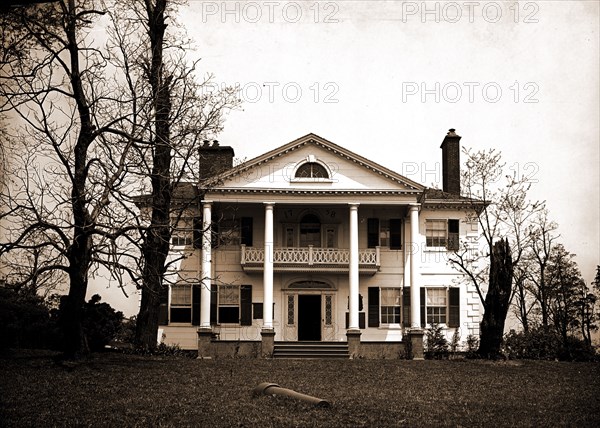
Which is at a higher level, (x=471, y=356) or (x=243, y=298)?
(x=243, y=298)

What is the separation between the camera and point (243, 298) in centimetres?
3491

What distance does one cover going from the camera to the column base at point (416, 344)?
31.0 meters

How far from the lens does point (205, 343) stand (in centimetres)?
3098

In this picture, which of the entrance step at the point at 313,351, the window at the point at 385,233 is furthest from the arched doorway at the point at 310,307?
the window at the point at 385,233

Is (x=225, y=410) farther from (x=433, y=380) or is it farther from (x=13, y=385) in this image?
(x=433, y=380)

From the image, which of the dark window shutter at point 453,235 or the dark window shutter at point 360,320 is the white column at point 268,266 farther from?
the dark window shutter at point 453,235

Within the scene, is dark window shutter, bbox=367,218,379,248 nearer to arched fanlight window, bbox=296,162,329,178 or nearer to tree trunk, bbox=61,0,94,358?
arched fanlight window, bbox=296,162,329,178

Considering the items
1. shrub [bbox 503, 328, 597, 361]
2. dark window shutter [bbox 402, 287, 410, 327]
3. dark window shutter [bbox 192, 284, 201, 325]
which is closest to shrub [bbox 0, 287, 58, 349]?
dark window shutter [bbox 192, 284, 201, 325]

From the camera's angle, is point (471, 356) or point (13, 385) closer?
point (13, 385)

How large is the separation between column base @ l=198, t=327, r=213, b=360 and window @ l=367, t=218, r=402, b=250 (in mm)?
8477

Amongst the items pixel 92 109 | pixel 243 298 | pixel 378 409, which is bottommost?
pixel 378 409

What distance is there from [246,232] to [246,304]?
124 inches

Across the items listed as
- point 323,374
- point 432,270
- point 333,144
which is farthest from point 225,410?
point 432,270

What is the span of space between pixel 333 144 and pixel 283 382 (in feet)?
47.1
